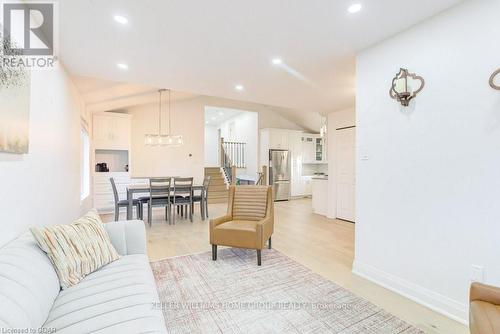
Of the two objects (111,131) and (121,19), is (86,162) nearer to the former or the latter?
(111,131)

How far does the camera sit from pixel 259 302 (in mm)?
2045

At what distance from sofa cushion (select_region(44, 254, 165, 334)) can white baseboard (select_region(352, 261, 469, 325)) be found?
210 centimetres

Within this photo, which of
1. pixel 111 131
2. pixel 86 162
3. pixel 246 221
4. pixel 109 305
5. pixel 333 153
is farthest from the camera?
pixel 111 131

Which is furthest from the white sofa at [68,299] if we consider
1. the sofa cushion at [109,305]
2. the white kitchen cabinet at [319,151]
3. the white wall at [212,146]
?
the white wall at [212,146]

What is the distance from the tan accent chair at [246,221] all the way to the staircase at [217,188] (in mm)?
4062

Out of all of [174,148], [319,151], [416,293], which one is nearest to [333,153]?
[416,293]

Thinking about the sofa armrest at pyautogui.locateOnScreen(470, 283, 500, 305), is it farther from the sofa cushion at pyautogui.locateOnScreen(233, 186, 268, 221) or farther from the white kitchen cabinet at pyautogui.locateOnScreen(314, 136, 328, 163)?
the white kitchen cabinet at pyautogui.locateOnScreen(314, 136, 328, 163)

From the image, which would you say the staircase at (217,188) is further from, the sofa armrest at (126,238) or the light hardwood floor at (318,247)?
the sofa armrest at (126,238)

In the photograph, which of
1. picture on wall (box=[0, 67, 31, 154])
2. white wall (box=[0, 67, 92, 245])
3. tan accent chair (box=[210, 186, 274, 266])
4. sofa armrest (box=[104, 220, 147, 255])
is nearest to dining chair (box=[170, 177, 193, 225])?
white wall (box=[0, 67, 92, 245])

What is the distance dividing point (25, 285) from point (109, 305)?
15.2 inches

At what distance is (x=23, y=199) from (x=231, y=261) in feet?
6.81

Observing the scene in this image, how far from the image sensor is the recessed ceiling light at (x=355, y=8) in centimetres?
187

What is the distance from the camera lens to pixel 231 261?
115 inches

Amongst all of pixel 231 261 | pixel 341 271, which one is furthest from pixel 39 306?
pixel 341 271
